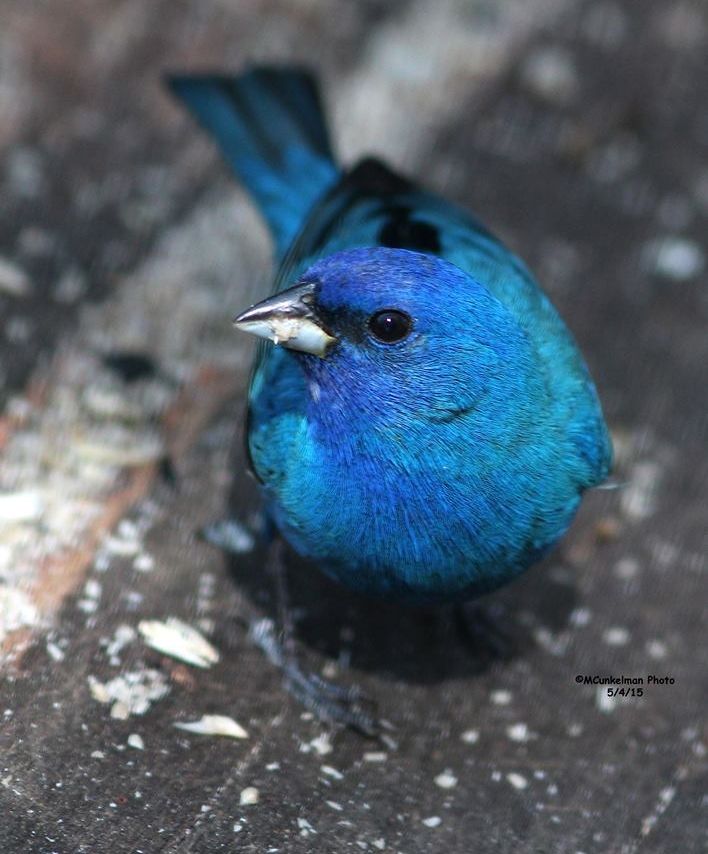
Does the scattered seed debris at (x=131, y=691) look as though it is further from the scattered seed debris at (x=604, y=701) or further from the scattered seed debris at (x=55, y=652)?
the scattered seed debris at (x=604, y=701)

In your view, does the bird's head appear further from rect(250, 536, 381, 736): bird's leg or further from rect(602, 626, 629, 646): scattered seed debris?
rect(602, 626, 629, 646): scattered seed debris

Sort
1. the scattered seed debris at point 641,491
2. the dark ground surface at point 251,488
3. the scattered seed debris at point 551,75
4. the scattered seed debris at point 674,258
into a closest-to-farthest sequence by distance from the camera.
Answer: the dark ground surface at point 251,488
the scattered seed debris at point 641,491
the scattered seed debris at point 674,258
the scattered seed debris at point 551,75

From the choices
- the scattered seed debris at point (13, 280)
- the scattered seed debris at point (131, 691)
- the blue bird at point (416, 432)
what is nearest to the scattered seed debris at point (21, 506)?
the scattered seed debris at point (131, 691)

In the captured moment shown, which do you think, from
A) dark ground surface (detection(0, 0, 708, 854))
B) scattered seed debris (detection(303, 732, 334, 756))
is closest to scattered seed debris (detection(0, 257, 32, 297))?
dark ground surface (detection(0, 0, 708, 854))

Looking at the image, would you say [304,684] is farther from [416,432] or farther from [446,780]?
[416,432]

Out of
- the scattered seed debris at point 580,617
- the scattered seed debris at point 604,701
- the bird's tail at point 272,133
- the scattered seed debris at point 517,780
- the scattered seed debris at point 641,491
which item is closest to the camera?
the scattered seed debris at point 517,780

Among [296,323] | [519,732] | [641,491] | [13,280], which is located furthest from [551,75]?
[519,732]
